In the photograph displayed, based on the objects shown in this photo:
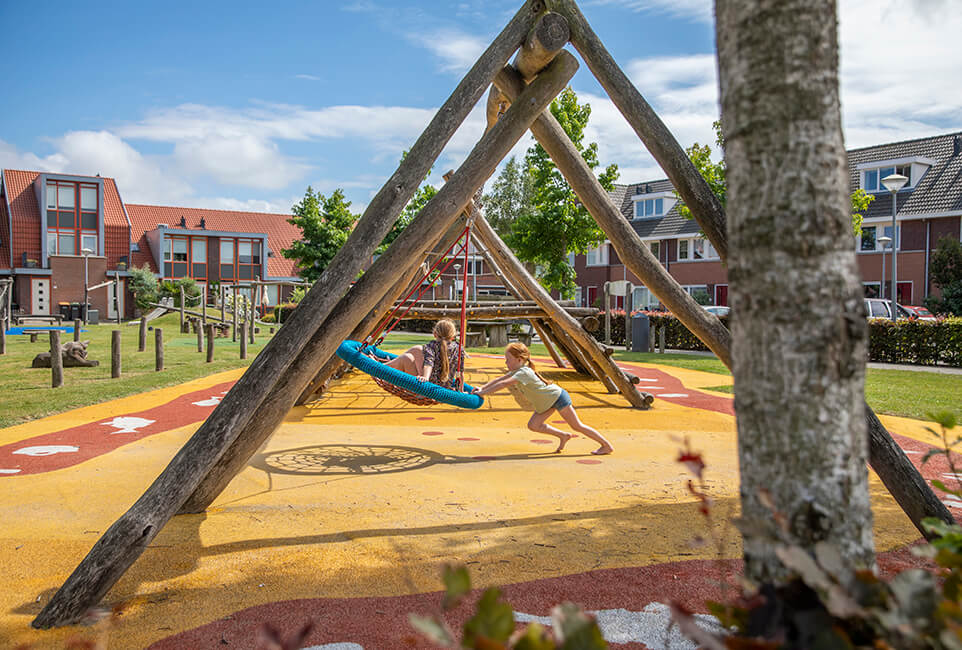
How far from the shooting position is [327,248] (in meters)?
40.3

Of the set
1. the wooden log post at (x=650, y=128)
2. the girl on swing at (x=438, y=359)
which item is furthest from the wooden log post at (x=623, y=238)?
the girl on swing at (x=438, y=359)

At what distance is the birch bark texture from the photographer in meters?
1.39

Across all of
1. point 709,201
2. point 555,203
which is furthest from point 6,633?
point 555,203

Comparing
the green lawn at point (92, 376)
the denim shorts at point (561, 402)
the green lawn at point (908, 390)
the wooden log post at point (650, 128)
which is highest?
the wooden log post at point (650, 128)

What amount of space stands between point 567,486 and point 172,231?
48505mm

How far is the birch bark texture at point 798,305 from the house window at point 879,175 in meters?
35.0

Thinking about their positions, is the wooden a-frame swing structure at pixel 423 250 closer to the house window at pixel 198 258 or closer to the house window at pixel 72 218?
the house window at pixel 72 218

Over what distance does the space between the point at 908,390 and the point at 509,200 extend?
36.2 m

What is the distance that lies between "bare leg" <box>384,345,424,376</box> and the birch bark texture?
6.74 meters

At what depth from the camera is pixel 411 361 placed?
817 centimetres

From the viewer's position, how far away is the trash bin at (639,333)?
22328 mm

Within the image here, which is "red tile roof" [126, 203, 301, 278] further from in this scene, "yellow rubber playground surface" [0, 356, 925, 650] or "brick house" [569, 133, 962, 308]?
"yellow rubber playground surface" [0, 356, 925, 650]

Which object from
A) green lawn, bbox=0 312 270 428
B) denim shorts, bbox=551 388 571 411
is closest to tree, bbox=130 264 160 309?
green lawn, bbox=0 312 270 428

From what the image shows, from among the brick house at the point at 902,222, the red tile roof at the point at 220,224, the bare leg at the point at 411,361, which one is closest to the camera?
the bare leg at the point at 411,361
